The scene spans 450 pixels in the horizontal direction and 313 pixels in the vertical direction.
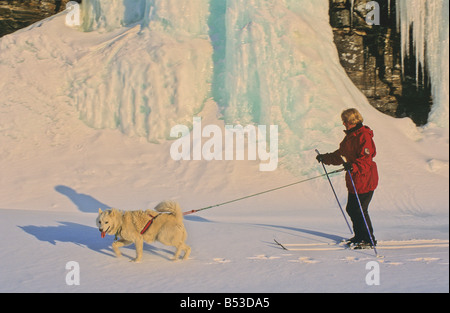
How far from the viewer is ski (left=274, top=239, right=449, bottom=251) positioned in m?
5.20

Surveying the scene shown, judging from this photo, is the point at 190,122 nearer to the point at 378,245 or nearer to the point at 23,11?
the point at 378,245

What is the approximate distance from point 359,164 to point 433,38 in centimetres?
834

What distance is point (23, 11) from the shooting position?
44.1 ft

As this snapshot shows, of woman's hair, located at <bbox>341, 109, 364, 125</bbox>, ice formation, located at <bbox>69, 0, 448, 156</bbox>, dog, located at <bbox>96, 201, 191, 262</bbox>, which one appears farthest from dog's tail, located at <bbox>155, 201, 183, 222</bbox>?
ice formation, located at <bbox>69, 0, 448, 156</bbox>

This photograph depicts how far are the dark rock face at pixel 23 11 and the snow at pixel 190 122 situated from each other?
1288 mm

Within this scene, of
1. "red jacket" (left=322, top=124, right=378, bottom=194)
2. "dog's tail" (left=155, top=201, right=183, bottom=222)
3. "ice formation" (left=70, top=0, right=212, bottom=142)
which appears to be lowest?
"dog's tail" (left=155, top=201, right=183, bottom=222)

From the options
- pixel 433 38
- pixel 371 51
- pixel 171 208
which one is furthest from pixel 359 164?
pixel 371 51

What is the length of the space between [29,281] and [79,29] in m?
9.83

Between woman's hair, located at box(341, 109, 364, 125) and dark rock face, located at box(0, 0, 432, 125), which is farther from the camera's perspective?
dark rock face, located at box(0, 0, 432, 125)

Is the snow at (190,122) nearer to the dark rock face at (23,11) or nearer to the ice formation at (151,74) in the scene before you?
the ice formation at (151,74)

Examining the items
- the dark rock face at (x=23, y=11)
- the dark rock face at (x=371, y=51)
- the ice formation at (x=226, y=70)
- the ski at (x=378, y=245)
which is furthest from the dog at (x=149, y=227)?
the dark rock face at (x=23, y=11)

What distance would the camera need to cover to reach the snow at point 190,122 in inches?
306

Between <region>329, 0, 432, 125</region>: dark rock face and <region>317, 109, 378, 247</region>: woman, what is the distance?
27.8 feet

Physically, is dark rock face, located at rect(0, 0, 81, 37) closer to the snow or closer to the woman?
the snow
